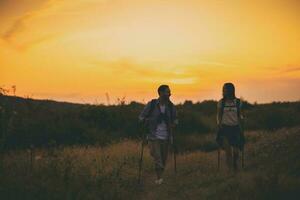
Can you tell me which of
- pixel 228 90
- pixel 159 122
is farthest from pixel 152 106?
pixel 228 90

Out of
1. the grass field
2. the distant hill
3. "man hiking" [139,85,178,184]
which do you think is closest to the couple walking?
"man hiking" [139,85,178,184]

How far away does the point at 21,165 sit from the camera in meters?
13.8

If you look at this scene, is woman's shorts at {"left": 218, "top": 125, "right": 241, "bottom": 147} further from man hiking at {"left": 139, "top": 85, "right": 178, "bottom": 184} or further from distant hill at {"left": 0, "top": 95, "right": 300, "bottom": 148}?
distant hill at {"left": 0, "top": 95, "right": 300, "bottom": 148}

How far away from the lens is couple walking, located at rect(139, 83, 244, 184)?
13.0 metres

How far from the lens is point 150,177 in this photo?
1483 cm

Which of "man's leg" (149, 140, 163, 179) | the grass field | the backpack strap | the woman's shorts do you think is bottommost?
the grass field

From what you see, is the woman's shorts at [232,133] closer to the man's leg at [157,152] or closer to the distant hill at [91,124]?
the man's leg at [157,152]

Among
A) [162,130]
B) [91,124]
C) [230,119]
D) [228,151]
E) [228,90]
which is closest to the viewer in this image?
[228,90]

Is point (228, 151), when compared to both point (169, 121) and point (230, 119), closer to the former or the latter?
point (230, 119)

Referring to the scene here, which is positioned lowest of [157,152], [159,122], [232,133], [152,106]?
[157,152]

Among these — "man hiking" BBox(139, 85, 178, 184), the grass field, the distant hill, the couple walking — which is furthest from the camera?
the distant hill

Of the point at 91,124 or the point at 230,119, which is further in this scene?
the point at 91,124

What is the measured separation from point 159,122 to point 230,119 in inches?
72.3

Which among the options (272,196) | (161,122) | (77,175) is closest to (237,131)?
(161,122)
